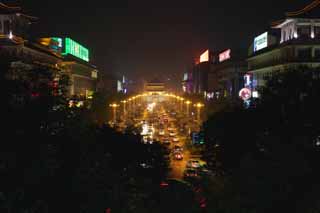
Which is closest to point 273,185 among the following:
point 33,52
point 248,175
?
point 248,175

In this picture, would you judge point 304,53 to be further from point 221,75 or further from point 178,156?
point 221,75

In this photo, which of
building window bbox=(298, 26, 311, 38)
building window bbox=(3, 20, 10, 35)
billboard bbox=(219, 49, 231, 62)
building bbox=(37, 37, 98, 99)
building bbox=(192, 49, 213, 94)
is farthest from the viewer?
building bbox=(192, 49, 213, 94)

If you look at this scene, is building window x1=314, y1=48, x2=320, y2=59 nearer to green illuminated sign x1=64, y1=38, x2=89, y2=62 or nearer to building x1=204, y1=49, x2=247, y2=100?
building x1=204, y1=49, x2=247, y2=100

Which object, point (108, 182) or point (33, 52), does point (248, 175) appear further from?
point (33, 52)

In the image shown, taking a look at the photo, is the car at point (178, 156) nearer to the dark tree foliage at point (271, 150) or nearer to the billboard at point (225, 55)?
the dark tree foliage at point (271, 150)

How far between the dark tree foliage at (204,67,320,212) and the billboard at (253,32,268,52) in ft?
124

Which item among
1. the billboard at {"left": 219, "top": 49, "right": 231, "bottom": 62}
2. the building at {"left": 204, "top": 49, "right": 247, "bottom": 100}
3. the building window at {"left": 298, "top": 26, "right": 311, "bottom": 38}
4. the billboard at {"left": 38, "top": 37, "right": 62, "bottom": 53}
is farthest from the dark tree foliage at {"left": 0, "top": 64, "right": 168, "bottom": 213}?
the billboard at {"left": 219, "top": 49, "right": 231, "bottom": 62}

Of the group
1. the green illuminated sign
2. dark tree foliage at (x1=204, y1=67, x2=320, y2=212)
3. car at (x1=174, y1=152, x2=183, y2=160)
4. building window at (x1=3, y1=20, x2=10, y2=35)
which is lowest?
car at (x1=174, y1=152, x2=183, y2=160)

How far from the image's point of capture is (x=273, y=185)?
11602 mm

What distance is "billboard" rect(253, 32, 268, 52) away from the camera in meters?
59.1

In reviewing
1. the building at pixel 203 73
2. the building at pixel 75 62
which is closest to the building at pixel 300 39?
the building at pixel 75 62

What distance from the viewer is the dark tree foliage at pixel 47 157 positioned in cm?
900

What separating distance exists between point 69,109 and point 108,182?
6.55 feet

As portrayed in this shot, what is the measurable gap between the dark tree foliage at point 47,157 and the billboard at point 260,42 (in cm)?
4882
